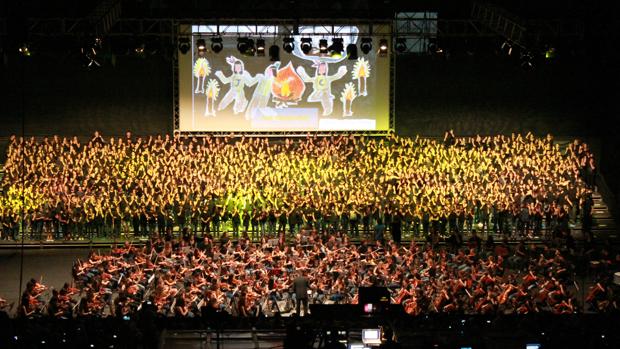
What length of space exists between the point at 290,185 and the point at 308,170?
3.83ft

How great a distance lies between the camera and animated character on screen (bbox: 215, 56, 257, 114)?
90.9ft

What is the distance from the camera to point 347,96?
91.3 ft

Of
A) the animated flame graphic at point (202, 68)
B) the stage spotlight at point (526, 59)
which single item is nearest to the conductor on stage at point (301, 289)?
the stage spotlight at point (526, 59)

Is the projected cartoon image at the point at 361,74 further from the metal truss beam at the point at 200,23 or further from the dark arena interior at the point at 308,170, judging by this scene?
the metal truss beam at the point at 200,23

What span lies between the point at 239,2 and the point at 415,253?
10075 millimetres

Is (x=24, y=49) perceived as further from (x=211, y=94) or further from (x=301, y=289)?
(x=301, y=289)

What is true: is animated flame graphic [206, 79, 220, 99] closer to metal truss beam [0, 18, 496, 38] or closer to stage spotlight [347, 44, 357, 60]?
metal truss beam [0, 18, 496, 38]

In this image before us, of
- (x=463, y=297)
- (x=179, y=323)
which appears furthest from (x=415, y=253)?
(x=179, y=323)

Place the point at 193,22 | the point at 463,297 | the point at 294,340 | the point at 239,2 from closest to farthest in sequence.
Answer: the point at 294,340 < the point at 463,297 < the point at 193,22 < the point at 239,2

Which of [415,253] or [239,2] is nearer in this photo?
[415,253]

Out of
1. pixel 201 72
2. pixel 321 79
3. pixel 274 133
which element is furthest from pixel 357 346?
pixel 201 72

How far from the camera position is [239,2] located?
2672 centimetres

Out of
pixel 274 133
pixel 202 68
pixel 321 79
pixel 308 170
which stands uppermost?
pixel 202 68

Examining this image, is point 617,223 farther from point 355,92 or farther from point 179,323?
point 179,323
